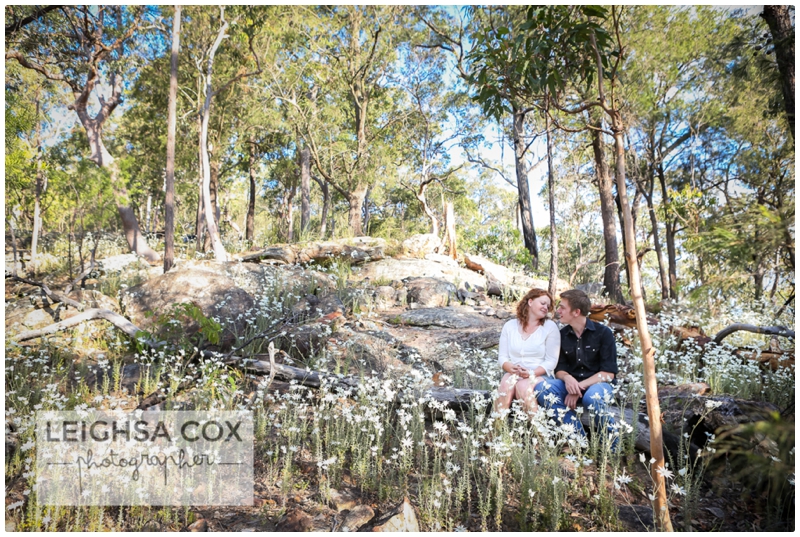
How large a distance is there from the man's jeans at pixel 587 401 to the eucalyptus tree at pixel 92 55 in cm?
1135

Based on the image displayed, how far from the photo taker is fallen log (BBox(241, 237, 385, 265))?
11031 mm

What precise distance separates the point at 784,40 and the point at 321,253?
9258 mm

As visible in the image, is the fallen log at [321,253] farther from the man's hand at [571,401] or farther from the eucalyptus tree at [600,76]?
the eucalyptus tree at [600,76]

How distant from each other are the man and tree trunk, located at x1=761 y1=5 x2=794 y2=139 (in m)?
3.32

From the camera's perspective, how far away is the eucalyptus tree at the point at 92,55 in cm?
1025

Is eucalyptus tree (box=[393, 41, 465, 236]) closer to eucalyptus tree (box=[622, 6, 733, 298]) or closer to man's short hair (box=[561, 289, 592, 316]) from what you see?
eucalyptus tree (box=[622, 6, 733, 298])

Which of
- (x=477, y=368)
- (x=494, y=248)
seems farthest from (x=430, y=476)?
(x=494, y=248)

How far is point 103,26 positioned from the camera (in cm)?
1165

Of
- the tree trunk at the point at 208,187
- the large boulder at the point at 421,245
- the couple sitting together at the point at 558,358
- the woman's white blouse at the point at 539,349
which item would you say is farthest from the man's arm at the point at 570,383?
the tree trunk at the point at 208,187

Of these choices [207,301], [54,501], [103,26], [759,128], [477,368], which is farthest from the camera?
[759,128]

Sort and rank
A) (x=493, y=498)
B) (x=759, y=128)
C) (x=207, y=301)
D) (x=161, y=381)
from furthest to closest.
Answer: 1. (x=759, y=128)
2. (x=207, y=301)
3. (x=161, y=381)
4. (x=493, y=498)

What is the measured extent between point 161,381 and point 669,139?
59.5ft

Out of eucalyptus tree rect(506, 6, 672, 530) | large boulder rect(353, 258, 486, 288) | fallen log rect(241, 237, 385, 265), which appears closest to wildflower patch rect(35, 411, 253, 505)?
eucalyptus tree rect(506, 6, 672, 530)

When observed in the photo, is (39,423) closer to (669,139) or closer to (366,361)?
(366,361)
